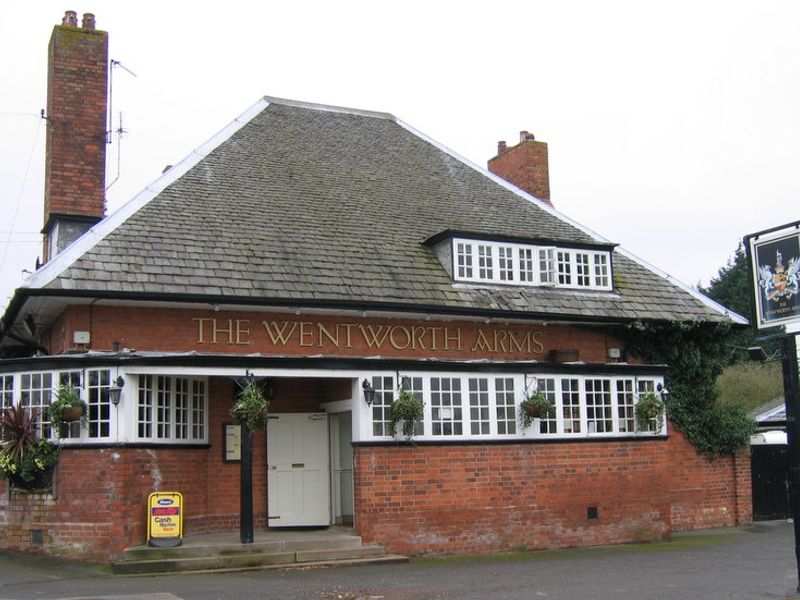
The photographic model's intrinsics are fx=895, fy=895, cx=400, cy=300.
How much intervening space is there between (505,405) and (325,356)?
11.3 ft

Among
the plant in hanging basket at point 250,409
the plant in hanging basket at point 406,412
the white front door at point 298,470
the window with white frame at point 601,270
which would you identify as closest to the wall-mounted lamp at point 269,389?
the white front door at point 298,470

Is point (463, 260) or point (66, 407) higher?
point (463, 260)

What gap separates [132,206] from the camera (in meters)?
15.9

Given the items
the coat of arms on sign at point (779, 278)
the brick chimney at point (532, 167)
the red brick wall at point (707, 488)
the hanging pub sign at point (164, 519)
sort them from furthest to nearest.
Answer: the brick chimney at point (532, 167)
the red brick wall at point (707, 488)
the hanging pub sign at point (164, 519)
the coat of arms on sign at point (779, 278)

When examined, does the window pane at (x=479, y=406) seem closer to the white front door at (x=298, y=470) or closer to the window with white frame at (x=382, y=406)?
the window with white frame at (x=382, y=406)

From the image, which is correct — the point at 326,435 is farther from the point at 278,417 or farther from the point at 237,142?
the point at 237,142

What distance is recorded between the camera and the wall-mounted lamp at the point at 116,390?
43.5 feet

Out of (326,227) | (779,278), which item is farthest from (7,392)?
(779,278)

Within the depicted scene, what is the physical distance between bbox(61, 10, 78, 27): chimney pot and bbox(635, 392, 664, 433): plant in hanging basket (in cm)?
1321

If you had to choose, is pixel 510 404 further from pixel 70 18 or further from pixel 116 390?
pixel 70 18

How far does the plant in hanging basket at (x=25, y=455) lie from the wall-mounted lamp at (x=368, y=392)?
189 inches

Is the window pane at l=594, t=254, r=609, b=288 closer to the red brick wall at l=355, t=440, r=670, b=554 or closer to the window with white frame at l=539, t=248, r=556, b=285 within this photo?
the window with white frame at l=539, t=248, r=556, b=285

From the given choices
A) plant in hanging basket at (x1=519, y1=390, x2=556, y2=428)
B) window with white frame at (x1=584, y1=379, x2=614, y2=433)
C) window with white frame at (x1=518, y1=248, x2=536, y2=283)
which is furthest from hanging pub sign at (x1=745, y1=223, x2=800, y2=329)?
window with white frame at (x1=518, y1=248, x2=536, y2=283)

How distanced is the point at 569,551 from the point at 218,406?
21.6 feet
